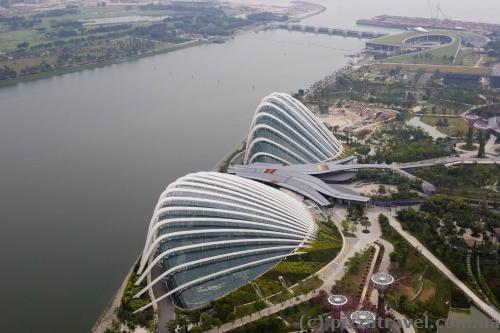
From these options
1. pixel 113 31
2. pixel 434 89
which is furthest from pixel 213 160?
pixel 113 31

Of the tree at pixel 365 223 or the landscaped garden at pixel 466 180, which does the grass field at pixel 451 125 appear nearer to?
the landscaped garden at pixel 466 180

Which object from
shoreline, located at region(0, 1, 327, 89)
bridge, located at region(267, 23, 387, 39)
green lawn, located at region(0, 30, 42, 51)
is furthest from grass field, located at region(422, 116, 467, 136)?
green lawn, located at region(0, 30, 42, 51)

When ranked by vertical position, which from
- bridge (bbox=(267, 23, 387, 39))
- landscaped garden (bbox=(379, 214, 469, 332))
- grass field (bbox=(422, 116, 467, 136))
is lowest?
landscaped garden (bbox=(379, 214, 469, 332))

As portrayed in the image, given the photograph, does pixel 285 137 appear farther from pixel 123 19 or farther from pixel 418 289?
pixel 123 19

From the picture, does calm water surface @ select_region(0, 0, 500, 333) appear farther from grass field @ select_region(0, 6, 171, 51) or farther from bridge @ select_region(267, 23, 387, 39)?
grass field @ select_region(0, 6, 171, 51)

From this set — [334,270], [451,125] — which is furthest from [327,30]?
[334,270]

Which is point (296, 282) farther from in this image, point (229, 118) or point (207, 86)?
point (207, 86)

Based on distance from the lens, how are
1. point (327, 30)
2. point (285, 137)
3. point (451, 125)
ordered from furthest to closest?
point (327, 30) → point (451, 125) → point (285, 137)
